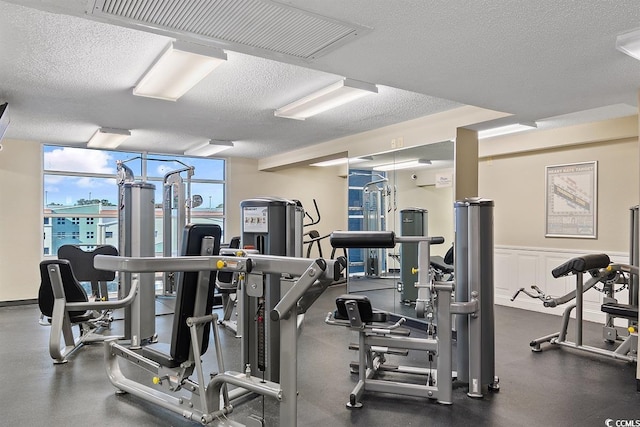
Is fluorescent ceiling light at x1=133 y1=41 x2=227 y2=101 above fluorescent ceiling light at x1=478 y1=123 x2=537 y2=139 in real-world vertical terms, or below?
above

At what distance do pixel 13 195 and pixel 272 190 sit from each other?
13.9 ft

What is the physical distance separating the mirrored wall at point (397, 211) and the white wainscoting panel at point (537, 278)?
1.33 meters

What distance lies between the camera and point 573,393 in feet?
10.3

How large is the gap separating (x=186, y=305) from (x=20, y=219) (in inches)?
211

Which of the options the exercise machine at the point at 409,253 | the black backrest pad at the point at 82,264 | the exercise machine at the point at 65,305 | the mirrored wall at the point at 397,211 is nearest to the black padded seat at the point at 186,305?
the exercise machine at the point at 65,305

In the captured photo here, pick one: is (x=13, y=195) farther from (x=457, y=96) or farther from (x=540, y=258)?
(x=540, y=258)

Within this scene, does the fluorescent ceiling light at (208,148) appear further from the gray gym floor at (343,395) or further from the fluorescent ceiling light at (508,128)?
the fluorescent ceiling light at (508,128)

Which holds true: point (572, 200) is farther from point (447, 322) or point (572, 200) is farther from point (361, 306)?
point (361, 306)

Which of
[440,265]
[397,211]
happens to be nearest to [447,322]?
[440,265]

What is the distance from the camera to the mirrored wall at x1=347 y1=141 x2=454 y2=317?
511 cm

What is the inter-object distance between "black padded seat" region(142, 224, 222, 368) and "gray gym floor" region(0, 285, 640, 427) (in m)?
0.41

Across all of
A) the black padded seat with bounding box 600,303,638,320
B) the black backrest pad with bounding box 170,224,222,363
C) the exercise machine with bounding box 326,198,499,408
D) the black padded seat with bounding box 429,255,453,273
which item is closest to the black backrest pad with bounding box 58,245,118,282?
the black backrest pad with bounding box 170,224,222,363

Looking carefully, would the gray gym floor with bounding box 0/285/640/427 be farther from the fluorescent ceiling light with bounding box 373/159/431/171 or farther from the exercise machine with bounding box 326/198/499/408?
the fluorescent ceiling light with bounding box 373/159/431/171

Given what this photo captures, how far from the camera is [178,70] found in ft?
10.7
